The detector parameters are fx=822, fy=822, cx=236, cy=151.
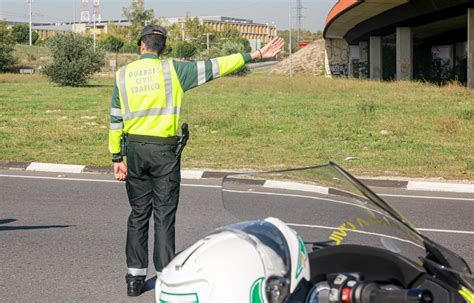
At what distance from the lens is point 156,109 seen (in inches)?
211

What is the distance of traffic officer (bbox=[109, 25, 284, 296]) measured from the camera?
5359 millimetres

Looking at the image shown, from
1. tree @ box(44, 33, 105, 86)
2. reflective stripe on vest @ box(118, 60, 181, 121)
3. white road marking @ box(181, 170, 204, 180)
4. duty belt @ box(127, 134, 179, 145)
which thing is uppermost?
tree @ box(44, 33, 105, 86)

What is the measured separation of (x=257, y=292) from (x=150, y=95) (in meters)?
3.06

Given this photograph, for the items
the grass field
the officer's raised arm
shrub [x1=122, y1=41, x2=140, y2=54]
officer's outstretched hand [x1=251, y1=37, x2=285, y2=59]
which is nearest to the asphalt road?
the officer's raised arm

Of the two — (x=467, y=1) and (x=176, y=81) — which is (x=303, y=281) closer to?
(x=176, y=81)

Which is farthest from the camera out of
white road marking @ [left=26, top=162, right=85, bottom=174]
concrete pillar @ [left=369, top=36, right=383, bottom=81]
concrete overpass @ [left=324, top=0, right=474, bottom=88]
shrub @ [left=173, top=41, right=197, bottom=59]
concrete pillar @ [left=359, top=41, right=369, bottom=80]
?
shrub @ [left=173, top=41, right=197, bottom=59]

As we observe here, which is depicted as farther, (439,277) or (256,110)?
(256,110)

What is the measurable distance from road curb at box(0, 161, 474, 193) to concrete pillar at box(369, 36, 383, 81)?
1848 inches

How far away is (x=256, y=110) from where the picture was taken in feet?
75.2

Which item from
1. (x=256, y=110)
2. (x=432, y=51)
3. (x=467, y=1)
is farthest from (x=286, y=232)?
(x=432, y=51)

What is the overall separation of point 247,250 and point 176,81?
2.98 meters

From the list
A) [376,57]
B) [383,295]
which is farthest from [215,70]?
[376,57]

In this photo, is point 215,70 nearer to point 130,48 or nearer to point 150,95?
point 150,95

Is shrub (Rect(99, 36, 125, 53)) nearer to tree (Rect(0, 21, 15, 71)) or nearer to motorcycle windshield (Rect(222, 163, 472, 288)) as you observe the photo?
tree (Rect(0, 21, 15, 71))
